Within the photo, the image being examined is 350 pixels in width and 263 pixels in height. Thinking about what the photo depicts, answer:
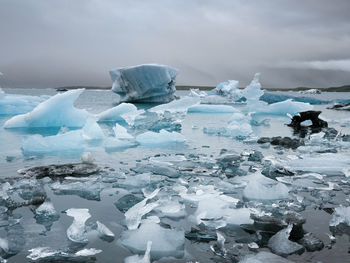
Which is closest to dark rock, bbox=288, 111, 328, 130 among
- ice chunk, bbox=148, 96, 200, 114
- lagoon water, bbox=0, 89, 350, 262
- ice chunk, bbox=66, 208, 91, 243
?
ice chunk, bbox=148, 96, 200, 114

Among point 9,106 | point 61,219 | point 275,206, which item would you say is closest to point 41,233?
point 61,219

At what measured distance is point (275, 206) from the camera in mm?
2398

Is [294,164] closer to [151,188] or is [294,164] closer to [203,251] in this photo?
[151,188]

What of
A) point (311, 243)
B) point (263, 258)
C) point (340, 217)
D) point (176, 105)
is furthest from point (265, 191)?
point (176, 105)

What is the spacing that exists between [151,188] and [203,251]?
3.79 feet

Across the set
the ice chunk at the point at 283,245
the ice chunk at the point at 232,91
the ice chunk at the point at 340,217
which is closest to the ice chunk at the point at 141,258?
the ice chunk at the point at 283,245

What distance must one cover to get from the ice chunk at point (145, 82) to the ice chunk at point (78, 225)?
16362 mm

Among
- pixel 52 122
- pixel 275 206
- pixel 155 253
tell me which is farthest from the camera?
pixel 52 122

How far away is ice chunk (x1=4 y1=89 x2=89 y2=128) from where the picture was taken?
7550 mm

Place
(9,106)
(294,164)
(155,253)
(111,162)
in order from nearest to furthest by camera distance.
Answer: (155,253), (294,164), (111,162), (9,106)

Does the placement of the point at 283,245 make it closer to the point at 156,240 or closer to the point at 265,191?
the point at 156,240

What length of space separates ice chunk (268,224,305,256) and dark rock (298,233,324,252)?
0.04 m

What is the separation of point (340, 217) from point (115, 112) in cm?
897

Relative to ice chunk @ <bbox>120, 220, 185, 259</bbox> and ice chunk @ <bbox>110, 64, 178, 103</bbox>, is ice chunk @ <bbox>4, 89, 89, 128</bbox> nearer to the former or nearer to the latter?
ice chunk @ <bbox>120, 220, 185, 259</bbox>
